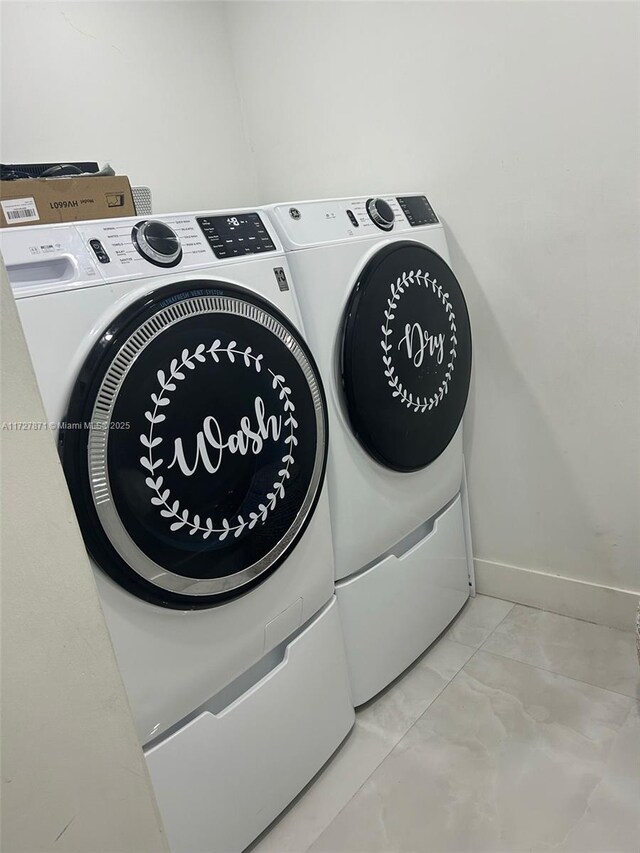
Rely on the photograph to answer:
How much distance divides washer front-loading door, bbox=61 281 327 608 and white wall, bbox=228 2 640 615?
0.78 m

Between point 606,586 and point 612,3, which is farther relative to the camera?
point 606,586

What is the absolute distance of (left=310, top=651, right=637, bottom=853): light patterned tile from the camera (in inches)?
52.0

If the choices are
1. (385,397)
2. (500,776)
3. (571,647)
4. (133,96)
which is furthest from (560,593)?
(133,96)

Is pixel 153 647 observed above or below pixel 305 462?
below

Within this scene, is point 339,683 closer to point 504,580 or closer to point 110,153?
point 504,580

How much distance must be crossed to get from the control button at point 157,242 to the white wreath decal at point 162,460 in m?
0.17

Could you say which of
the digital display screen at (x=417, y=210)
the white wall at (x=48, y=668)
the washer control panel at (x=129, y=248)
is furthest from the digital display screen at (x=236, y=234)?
the white wall at (x=48, y=668)

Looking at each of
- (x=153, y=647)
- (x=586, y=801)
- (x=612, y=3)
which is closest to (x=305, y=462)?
(x=153, y=647)

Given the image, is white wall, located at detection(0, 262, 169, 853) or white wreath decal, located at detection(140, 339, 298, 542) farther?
white wreath decal, located at detection(140, 339, 298, 542)

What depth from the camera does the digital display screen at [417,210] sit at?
175cm

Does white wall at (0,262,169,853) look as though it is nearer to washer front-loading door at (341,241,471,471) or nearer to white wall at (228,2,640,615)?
washer front-loading door at (341,241,471,471)

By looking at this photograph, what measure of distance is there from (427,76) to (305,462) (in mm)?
1155

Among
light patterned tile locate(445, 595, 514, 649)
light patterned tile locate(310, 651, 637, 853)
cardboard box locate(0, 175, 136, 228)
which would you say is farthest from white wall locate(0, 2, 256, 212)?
light patterned tile locate(310, 651, 637, 853)

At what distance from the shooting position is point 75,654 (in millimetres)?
637
